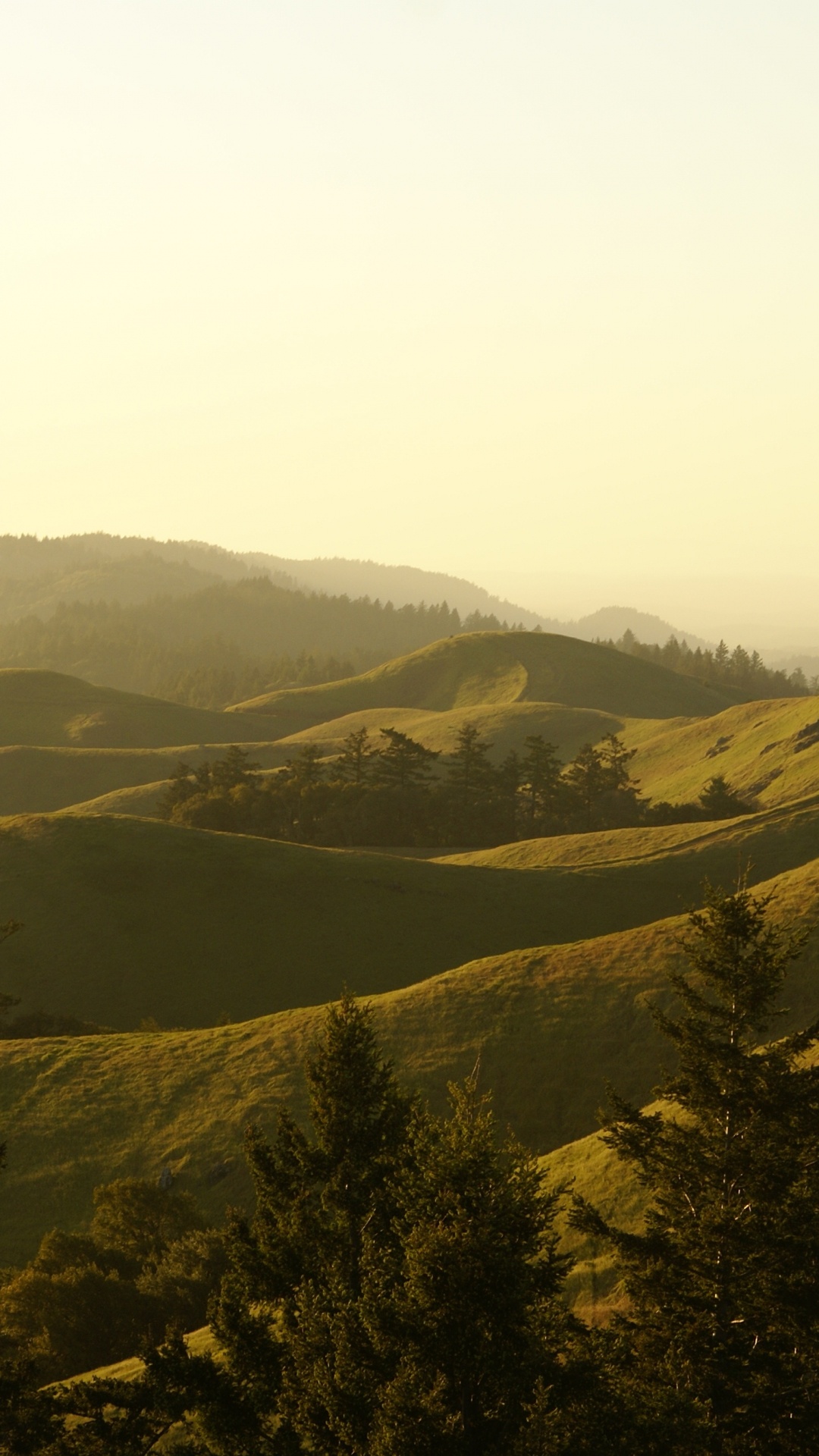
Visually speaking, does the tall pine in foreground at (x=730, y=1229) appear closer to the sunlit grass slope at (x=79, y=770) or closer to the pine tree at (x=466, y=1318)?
the pine tree at (x=466, y=1318)

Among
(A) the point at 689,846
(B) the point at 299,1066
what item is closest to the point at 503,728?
(A) the point at 689,846

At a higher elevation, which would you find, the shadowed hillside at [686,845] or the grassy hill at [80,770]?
the grassy hill at [80,770]

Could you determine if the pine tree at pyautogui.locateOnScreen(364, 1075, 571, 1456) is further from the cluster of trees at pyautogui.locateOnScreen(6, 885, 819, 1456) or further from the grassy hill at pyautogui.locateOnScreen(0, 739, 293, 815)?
the grassy hill at pyautogui.locateOnScreen(0, 739, 293, 815)

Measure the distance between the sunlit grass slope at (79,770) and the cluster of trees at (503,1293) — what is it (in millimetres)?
133042

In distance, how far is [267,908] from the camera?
2977 inches

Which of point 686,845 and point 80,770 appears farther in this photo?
point 80,770

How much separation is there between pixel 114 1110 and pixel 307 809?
66.4 m

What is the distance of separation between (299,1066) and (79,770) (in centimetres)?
12452

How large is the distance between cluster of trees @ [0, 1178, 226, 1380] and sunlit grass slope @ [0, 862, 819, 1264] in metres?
6.36

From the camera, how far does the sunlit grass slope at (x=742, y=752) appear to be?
366 feet

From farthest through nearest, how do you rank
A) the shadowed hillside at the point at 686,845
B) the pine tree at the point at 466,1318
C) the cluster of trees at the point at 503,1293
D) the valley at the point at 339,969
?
1. the shadowed hillside at the point at 686,845
2. the valley at the point at 339,969
3. the cluster of trees at the point at 503,1293
4. the pine tree at the point at 466,1318

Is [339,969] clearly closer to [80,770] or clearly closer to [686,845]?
[686,845]

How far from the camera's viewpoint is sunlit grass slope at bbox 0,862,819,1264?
42312 mm

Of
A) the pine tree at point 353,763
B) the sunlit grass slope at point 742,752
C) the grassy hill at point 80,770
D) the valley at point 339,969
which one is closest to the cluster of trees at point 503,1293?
→ the valley at point 339,969
